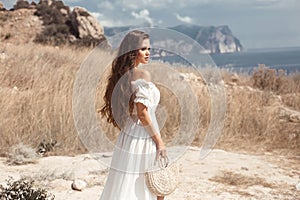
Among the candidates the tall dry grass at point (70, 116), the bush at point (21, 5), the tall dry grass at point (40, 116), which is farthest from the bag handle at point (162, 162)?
the bush at point (21, 5)

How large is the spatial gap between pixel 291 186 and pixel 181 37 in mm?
2784

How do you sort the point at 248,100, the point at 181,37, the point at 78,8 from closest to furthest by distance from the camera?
the point at 181,37, the point at 248,100, the point at 78,8

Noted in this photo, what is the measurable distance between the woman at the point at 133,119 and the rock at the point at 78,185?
5.64 ft

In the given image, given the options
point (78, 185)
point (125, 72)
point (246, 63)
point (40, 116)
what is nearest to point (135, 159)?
point (125, 72)

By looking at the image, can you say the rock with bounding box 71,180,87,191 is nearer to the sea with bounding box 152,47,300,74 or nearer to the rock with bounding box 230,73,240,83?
the sea with bounding box 152,47,300,74

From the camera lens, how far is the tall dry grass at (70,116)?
6.59 m

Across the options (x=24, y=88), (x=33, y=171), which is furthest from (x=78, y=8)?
(x=33, y=171)

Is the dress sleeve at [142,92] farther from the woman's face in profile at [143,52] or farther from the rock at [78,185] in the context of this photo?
the rock at [78,185]

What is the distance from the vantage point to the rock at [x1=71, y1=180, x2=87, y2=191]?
488 centimetres

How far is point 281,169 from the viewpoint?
19.6ft

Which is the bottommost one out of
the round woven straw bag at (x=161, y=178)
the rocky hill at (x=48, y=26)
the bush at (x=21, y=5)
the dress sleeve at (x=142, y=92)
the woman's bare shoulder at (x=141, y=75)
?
the round woven straw bag at (x=161, y=178)

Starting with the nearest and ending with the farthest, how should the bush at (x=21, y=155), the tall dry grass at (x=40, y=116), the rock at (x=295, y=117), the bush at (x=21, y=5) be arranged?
1. the bush at (x=21, y=155)
2. the tall dry grass at (x=40, y=116)
3. the rock at (x=295, y=117)
4. the bush at (x=21, y=5)

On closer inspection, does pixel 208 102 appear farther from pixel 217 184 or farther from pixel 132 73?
pixel 132 73

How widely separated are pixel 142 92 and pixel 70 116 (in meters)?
4.00
